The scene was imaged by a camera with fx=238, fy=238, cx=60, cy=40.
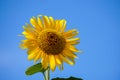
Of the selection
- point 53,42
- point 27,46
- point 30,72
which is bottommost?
point 30,72

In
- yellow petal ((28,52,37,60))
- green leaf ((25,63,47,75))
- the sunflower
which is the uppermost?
the sunflower

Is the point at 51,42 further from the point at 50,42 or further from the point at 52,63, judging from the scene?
the point at 52,63

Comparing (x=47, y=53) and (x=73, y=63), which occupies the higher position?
(x=47, y=53)

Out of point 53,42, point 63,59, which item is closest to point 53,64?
point 63,59

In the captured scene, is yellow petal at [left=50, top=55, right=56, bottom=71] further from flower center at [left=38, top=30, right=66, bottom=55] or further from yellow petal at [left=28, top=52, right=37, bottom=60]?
yellow petal at [left=28, top=52, right=37, bottom=60]

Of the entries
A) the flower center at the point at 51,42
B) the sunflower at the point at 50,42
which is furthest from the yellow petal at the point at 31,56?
the flower center at the point at 51,42

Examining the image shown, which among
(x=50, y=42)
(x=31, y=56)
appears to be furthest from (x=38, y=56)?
(x=50, y=42)

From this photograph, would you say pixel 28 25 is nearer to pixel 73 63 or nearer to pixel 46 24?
pixel 46 24

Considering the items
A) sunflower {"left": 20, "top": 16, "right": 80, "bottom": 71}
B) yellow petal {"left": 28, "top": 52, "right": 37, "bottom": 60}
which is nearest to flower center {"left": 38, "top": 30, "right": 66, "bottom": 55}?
sunflower {"left": 20, "top": 16, "right": 80, "bottom": 71}

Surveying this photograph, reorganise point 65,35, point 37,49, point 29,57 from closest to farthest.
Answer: point 29,57 → point 37,49 → point 65,35
